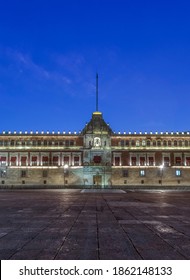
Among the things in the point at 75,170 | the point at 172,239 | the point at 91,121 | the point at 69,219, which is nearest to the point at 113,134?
the point at 91,121

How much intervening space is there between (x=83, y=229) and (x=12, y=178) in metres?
64.9

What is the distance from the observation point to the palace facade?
73.4 meters

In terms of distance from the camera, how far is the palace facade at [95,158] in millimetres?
73375

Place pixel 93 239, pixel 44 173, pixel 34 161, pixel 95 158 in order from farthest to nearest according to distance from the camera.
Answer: pixel 34 161, pixel 95 158, pixel 44 173, pixel 93 239

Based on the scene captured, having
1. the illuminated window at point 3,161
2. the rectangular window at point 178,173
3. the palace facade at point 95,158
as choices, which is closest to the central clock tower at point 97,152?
the palace facade at point 95,158

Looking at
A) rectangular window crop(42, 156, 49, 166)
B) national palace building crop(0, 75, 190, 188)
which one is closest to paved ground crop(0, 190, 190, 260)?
national palace building crop(0, 75, 190, 188)

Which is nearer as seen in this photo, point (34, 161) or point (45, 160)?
point (45, 160)

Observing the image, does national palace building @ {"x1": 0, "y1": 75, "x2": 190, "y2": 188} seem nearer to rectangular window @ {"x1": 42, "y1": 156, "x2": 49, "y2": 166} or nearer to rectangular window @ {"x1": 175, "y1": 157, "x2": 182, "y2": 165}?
rectangular window @ {"x1": 42, "y1": 156, "x2": 49, "y2": 166}

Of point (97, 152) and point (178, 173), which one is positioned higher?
point (97, 152)

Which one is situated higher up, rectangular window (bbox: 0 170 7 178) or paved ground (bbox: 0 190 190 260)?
rectangular window (bbox: 0 170 7 178)

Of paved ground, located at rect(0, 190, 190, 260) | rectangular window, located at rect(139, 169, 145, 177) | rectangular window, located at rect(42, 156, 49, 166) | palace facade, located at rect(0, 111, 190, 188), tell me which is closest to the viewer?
paved ground, located at rect(0, 190, 190, 260)

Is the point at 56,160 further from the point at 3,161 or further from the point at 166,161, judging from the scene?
the point at 166,161

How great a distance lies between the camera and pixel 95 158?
74.4 meters

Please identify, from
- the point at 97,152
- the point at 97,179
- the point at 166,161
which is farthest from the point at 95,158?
the point at 166,161
